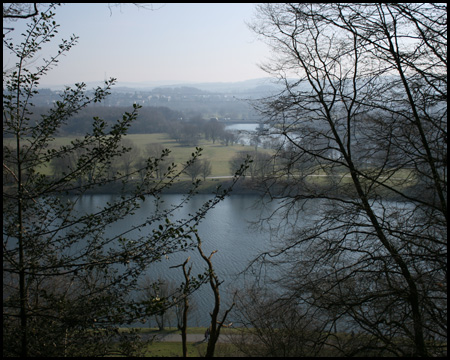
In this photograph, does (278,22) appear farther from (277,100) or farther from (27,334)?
(27,334)

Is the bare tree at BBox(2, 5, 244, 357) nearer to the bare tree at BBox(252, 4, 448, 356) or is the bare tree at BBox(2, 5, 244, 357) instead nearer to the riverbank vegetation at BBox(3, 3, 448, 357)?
the riverbank vegetation at BBox(3, 3, 448, 357)

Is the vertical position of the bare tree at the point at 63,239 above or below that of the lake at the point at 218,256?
above

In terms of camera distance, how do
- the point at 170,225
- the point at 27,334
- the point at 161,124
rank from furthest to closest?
the point at 161,124 < the point at 170,225 < the point at 27,334

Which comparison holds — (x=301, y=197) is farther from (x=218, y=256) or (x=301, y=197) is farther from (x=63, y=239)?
(x=218, y=256)

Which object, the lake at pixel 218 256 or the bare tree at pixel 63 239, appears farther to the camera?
the lake at pixel 218 256

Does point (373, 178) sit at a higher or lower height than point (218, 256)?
higher

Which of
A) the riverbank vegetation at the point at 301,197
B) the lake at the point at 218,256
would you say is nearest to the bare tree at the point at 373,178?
the riverbank vegetation at the point at 301,197

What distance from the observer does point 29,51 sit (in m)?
2.62

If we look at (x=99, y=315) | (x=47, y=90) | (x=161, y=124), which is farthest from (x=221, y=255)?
(x=99, y=315)

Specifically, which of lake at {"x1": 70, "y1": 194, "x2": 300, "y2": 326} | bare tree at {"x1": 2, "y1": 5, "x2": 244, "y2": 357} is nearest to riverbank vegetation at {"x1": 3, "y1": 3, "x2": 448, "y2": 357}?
bare tree at {"x1": 2, "y1": 5, "x2": 244, "y2": 357}

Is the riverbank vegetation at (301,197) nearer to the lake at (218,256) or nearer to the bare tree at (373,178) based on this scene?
the bare tree at (373,178)

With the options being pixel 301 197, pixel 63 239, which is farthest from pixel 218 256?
pixel 63 239

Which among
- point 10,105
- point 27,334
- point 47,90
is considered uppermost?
point 47,90

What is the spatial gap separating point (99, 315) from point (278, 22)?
317 cm
